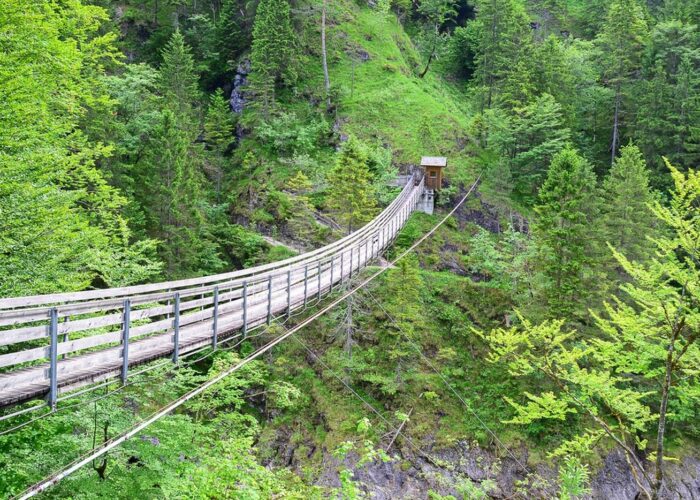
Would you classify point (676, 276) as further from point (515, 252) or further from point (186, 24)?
point (186, 24)

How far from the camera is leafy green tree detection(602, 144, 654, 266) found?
66.2ft

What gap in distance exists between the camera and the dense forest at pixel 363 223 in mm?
8062

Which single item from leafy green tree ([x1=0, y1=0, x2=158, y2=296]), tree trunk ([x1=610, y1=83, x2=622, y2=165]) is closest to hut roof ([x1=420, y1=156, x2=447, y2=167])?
tree trunk ([x1=610, y1=83, x2=622, y2=165])

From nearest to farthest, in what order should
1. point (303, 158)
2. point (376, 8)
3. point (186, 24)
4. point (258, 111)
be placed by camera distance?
point (303, 158) → point (258, 111) → point (186, 24) → point (376, 8)

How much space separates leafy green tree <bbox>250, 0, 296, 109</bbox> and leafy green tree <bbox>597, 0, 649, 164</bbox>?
2055 cm

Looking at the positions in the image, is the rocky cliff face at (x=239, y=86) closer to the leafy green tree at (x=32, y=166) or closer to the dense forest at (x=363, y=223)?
the dense forest at (x=363, y=223)

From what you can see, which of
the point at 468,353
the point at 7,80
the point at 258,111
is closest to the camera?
the point at 7,80

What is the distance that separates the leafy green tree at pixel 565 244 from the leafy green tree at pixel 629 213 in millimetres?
1710

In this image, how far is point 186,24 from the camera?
1544 inches

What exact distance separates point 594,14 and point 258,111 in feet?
115

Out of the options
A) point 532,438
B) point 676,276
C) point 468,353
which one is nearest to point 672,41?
point 468,353

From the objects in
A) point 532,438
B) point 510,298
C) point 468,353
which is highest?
point 510,298

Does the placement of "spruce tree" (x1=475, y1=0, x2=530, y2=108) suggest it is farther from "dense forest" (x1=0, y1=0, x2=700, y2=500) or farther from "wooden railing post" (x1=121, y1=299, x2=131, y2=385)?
"wooden railing post" (x1=121, y1=299, x2=131, y2=385)

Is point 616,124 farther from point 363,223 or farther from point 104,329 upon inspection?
point 104,329
